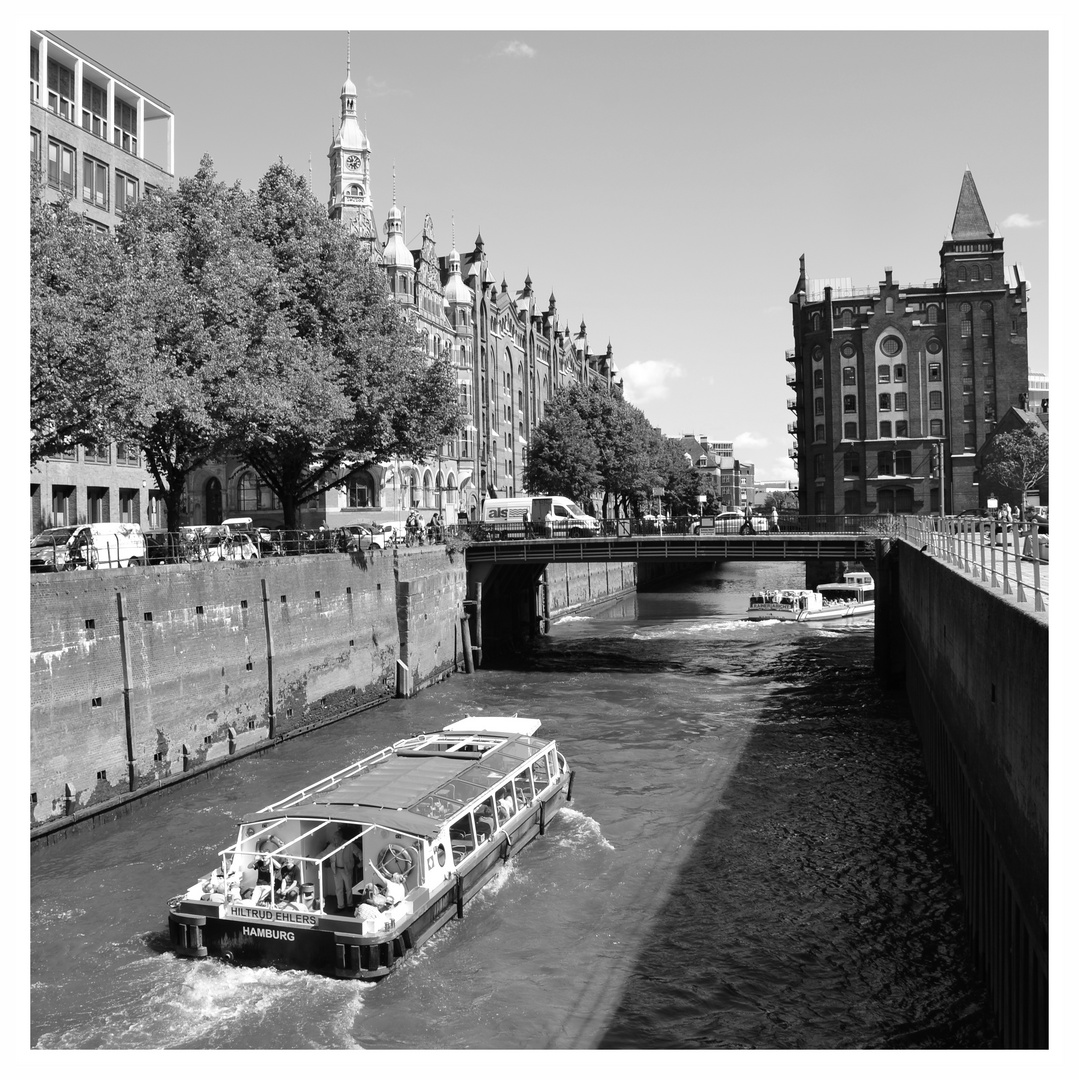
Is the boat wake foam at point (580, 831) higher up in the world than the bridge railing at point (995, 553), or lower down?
lower down

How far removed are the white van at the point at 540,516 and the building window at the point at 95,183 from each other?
1110 inches

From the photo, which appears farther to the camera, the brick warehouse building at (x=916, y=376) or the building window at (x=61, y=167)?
the brick warehouse building at (x=916, y=376)

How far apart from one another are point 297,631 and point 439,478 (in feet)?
160

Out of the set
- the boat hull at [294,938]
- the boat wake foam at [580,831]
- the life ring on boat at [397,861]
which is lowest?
the boat wake foam at [580,831]

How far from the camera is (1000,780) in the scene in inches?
715

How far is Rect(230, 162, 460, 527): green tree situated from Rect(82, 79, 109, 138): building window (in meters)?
15.8

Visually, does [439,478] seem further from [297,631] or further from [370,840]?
[370,840]

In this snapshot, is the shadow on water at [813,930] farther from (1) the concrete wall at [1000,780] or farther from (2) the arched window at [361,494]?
(2) the arched window at [361,494]

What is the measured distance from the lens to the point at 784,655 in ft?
196

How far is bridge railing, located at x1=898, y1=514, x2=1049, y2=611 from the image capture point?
1870 cm

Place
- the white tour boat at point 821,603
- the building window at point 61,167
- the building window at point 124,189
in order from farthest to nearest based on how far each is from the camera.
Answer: the white tour boat at point 821,603 → the building window at point 124,189 → the building window at point 61,167

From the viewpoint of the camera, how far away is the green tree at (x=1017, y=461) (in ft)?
264

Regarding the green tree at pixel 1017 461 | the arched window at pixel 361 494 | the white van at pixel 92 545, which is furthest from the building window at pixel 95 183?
the green tree at pixel 1017 461

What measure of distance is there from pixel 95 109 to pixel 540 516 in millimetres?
36388
